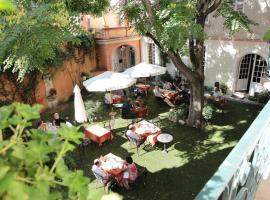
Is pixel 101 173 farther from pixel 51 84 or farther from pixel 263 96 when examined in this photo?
pixel 263 96

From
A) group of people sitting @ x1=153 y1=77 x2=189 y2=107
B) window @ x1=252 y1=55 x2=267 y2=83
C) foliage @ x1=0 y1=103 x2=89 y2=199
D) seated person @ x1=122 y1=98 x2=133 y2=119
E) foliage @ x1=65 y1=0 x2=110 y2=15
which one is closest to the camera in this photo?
foliage @ x1=0 y1=103 x2=89 y2=199

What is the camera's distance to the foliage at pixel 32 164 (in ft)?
2.61

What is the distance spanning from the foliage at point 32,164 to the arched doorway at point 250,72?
715 inches

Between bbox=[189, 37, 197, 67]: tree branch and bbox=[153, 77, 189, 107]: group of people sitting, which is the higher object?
bbox=[189, 37, 197, 67]: tree branch

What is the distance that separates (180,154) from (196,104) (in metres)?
3.12

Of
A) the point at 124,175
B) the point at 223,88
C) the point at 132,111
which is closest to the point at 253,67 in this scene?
the point at 223,88

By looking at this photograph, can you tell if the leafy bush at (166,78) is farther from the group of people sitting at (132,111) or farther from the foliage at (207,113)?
the foliage at (207,113)

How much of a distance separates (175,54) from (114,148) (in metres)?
5.30

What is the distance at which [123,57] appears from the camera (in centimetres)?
2611

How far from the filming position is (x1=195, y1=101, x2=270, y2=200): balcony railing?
1394 millimetres

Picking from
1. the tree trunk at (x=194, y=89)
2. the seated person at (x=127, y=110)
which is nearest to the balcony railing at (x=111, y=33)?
the seated person at (x=127, y=110)

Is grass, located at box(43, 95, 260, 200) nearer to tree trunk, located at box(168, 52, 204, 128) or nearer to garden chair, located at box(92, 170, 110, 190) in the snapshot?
garden chair, located at box(92, 170, 110, 190)

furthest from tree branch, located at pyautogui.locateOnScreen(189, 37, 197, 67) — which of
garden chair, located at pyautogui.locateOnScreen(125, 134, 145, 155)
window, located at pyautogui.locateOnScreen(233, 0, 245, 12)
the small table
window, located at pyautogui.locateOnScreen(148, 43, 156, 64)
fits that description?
window, located at pyautogui.locateOnScreen(148, 43, 156, 64)

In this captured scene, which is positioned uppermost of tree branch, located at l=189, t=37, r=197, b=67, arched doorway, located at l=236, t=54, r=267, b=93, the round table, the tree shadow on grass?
tree branch, located at l=189, t=37, r=197, b=67
